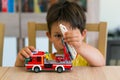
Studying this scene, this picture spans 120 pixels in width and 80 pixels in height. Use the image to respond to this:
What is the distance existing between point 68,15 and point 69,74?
1.10ft

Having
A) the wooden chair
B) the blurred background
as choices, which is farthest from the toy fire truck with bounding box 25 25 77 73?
the blurred background

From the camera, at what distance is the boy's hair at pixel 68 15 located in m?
1.20

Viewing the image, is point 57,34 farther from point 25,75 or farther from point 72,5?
point 25,75

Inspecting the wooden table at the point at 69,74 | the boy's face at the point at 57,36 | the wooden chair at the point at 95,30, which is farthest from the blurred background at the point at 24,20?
the wooden table at the point at 69,74

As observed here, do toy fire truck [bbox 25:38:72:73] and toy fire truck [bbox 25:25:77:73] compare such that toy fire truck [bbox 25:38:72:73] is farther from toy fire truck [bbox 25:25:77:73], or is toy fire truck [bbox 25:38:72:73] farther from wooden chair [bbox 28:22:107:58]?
wooden chair [bbox 28:22:107:58]

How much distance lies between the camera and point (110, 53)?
2449mm

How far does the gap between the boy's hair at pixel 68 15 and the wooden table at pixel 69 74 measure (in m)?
0.25

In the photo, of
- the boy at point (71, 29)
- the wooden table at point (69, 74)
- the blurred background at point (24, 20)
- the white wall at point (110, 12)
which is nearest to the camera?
the wooden table at point (69, 74)

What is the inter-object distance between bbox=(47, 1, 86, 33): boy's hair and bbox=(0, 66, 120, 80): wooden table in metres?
0.25

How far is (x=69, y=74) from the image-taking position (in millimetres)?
977

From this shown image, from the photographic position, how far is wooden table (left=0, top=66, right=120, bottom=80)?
0.94 metres

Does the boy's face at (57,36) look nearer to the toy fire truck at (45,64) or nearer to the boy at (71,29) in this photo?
the boy at (71,29)

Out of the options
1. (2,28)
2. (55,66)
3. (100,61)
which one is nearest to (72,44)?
(55,66)

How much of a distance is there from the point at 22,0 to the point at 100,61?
1.43m
